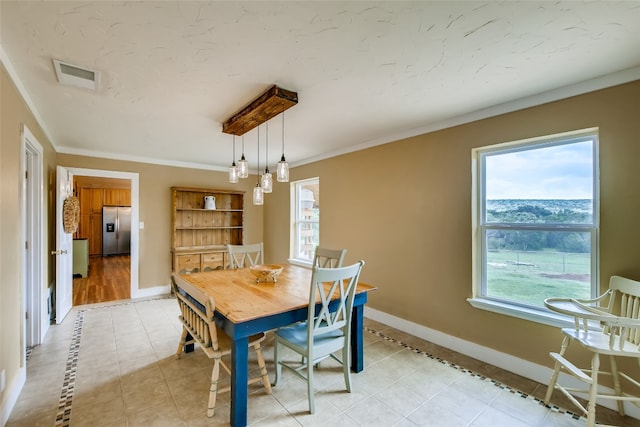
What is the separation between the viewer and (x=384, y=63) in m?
1.82

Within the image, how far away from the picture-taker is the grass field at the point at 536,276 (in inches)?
85.9

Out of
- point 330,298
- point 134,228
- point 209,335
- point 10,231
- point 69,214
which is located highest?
point 69,214

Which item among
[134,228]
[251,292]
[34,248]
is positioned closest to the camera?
[251,292]

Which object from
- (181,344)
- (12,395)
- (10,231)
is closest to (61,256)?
(10,231)

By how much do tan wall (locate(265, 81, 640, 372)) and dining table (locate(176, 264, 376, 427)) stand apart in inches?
40.3

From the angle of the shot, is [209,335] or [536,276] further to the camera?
[536,276]

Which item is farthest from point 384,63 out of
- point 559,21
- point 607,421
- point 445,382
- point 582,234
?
point 607,421

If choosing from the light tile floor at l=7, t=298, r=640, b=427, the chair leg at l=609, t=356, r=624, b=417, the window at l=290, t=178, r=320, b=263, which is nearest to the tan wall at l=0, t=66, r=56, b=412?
the light tile floor at l=7, t=298, r=640, b=427

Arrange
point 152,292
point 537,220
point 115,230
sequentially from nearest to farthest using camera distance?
point 537,220 < point 152,292 < point 115,230

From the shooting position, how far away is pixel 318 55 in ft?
5.65

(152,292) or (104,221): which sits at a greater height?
(104,221)

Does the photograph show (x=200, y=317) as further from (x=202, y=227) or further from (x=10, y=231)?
(x=202, y=227)

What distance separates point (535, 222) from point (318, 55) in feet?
7.35

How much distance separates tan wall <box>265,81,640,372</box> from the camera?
76.7 inches
